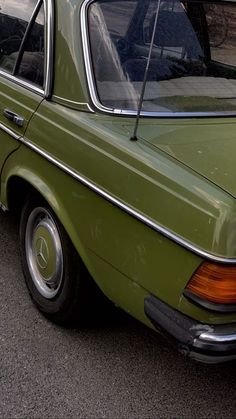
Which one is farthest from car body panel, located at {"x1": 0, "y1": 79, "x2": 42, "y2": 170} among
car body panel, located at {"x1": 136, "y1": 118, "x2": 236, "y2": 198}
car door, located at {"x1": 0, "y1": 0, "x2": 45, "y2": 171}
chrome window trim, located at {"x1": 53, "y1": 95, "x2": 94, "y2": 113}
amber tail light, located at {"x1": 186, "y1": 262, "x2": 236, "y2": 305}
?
amber tail light, located at {"x1": 186, "y1": 262, "x2": 236, "y2": 305}

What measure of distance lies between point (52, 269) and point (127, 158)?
957mm

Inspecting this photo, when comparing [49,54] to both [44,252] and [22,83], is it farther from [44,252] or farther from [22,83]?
[44,252]

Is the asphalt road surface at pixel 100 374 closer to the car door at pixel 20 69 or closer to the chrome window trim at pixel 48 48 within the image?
the car door at pixel 20 69

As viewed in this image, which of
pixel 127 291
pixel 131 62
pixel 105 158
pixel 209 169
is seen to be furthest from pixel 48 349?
pixel 131 62

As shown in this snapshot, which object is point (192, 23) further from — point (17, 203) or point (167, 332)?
point (167, 332)

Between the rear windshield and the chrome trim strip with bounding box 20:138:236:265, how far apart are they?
373 mm

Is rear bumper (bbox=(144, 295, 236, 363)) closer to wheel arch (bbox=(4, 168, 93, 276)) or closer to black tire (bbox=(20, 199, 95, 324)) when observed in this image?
wheel arch (bbox=(4, 168, 93, 276))

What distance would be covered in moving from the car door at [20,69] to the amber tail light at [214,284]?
1352mm

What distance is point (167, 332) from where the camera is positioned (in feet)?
7.55

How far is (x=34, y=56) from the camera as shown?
3.19 metres

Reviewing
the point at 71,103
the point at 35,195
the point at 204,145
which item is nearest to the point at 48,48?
the point at 71,103

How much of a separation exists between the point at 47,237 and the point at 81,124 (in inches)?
28.9

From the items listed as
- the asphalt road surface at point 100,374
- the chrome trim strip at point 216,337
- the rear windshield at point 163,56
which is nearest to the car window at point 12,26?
the rear windshield at point 163,56

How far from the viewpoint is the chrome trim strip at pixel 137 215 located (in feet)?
7.00
